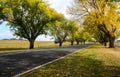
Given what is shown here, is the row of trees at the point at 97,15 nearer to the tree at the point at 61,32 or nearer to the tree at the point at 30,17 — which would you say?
the tree at the point at 30,17

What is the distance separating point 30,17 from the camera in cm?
5850

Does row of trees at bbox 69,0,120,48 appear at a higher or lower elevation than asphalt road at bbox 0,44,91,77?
higher

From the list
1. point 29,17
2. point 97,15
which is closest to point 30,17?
point 29,17

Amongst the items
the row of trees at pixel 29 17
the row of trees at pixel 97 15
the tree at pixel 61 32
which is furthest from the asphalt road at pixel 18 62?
the tree at pixel 61 32

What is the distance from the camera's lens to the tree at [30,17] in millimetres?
56812

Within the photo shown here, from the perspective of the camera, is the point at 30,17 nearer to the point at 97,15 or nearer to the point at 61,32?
the point at 97,15

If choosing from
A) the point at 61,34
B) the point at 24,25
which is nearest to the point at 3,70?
the point at 24,25

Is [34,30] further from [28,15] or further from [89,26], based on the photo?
[89,26]

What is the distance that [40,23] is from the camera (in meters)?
59.0

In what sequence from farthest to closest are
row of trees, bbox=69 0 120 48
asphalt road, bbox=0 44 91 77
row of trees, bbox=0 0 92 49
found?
row of trees, bbox=0 0 92 49 → row of trees, bbox=69 0 120 48 → asphalt road, bbox=0 44 91 77

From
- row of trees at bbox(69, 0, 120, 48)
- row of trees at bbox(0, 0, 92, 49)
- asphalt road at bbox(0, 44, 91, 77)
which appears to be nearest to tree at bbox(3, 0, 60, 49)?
row of trees at bbox(0, 0, 92, 49)

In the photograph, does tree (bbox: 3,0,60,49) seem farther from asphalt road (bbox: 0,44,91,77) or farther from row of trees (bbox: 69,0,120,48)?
asphalt road (bbox: 0,44,91,77)

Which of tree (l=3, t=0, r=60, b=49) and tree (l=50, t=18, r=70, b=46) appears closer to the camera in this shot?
tree (l=3, t=0, r=60, b=49)

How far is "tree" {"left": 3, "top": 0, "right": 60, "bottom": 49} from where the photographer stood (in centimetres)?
5681
